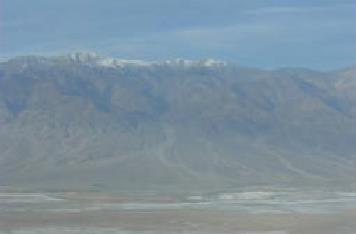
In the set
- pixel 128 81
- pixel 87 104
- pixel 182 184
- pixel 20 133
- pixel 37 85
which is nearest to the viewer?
pixel 182 184

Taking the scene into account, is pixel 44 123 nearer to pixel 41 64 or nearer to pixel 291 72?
pixel 41 64

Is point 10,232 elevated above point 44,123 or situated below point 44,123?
below

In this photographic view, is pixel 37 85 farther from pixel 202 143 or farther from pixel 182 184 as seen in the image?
pixel 182 184

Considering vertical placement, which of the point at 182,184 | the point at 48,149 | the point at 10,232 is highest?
the point at 48,149

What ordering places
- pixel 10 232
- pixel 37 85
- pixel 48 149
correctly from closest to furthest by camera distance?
pixel 10 232 → pixel 48 149 → pixel 37 85

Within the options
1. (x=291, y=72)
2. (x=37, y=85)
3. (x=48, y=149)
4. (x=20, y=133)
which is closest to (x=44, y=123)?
(x=20, y=133)

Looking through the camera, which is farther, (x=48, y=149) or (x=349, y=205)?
(x=48, y=149)

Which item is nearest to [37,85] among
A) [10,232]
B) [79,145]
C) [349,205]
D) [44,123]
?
[44,123]
